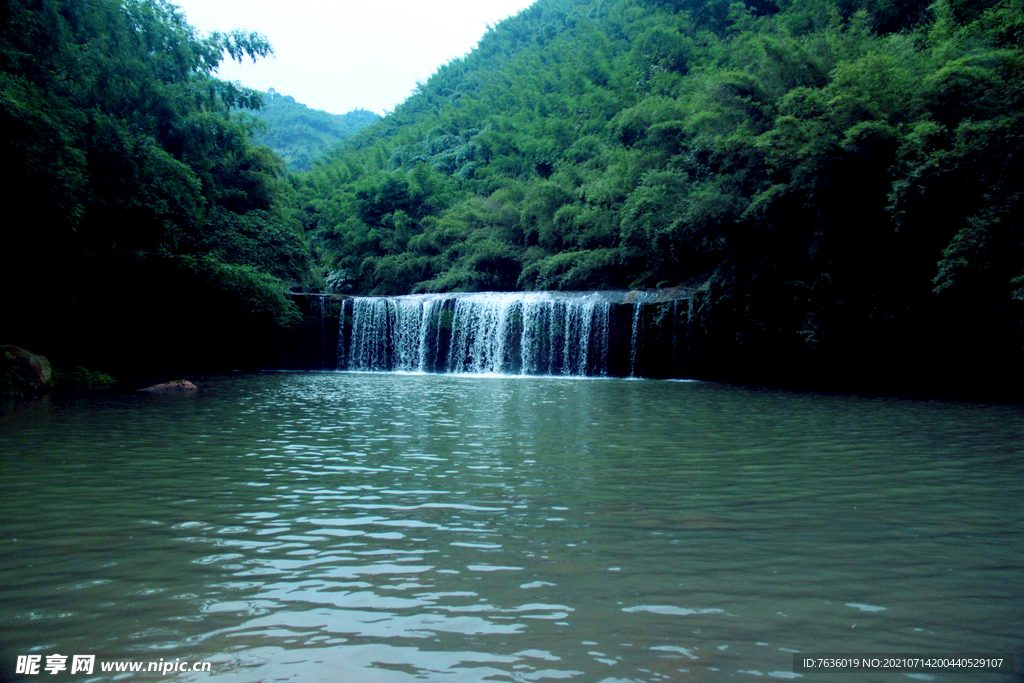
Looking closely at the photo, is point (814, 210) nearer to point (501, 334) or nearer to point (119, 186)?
point (501, 334)

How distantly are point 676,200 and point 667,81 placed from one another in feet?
53.8

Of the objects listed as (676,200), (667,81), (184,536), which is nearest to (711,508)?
(184,536)

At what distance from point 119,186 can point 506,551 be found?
1450 centimetres

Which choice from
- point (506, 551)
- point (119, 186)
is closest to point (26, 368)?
point (119, 186)

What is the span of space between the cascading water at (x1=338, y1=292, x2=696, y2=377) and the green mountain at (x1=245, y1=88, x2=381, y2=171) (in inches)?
1896

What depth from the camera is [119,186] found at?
1548cm

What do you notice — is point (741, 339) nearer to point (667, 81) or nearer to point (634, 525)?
point (634, 525)

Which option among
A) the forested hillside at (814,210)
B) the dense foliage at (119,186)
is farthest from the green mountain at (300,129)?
the dense foliage at (119,186)

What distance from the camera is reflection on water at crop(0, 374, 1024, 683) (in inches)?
118

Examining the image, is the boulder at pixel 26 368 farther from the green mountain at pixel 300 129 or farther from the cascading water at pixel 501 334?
the green mountain at pixel 300 129

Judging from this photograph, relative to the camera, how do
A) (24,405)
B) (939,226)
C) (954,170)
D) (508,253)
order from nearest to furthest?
(24,405)
(954,170)
(939,226)
(508,253)

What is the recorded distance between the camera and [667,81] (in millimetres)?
35000

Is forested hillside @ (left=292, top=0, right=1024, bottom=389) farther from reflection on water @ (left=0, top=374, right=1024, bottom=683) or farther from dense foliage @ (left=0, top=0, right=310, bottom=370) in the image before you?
dense foliage @ (left=0, top=0, right=310, bottom=370)

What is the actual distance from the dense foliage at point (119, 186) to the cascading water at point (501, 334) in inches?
118
